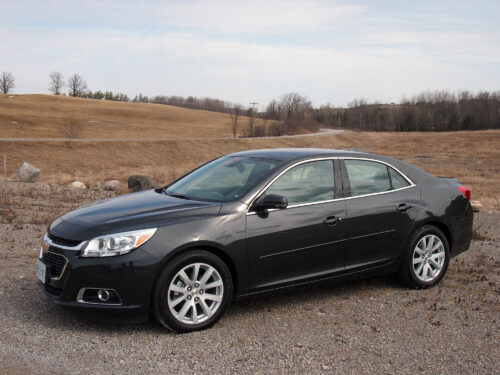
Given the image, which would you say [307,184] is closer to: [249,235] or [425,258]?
[249,235]

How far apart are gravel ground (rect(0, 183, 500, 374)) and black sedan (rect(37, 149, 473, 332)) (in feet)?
0.88

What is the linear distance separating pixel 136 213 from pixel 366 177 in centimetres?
242

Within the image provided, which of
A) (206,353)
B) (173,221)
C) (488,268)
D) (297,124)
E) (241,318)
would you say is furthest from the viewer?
(297,124)

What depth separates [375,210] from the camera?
18.1 ft

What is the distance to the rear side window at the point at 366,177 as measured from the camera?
5.57 metres

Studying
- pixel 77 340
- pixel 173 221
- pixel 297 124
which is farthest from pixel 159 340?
pixel 297 124

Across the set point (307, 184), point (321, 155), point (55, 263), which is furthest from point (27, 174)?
point (307, 184)

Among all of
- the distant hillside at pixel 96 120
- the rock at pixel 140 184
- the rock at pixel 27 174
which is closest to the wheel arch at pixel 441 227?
the rock at pixel 140 184

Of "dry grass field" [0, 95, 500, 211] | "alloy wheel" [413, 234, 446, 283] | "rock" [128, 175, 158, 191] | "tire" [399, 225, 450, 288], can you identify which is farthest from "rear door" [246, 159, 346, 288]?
"dry grass field" [0, 95, 500, 211]

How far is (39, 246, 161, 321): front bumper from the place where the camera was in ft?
14.1

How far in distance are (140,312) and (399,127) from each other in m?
141

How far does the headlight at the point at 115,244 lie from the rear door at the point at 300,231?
0.95m

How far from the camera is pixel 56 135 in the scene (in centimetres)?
7162

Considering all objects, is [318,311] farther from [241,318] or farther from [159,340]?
[159,340]
